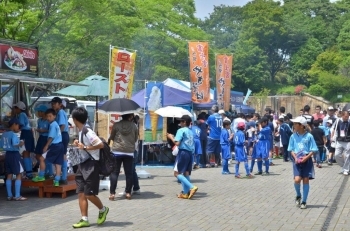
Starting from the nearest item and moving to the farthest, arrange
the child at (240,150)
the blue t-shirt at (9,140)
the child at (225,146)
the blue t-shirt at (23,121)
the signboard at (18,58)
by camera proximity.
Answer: the blue t-shirt at (9,140) < the blue t-shirt at (23,121) < the signboard at (18,58) < the child at (240,150) < the child at (225,146)

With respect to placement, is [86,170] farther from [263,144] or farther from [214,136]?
[214,136]

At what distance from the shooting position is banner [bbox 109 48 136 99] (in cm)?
1341

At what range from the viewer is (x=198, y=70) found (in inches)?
719

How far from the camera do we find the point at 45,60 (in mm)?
31531

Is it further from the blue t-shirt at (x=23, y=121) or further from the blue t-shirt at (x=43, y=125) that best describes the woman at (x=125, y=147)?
the blue t-shirt at (x=23, y=121)

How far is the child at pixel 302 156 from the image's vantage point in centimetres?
1033

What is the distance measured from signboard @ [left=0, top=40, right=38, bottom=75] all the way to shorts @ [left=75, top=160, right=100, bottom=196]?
478 cm

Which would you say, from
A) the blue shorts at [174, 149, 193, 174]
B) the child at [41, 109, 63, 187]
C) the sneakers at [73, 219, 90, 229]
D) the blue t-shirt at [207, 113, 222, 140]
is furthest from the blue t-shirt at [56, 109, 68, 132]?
the blue t-shirt at [207, 113, 222, 140]

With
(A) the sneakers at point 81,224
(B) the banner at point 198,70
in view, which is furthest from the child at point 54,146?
(B) the banner at point 198,70

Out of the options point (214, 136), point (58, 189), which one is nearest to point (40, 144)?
point (58, 189)

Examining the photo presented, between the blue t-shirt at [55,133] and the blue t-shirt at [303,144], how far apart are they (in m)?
4.70

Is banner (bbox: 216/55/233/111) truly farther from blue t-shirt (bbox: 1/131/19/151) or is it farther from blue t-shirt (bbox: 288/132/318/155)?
blue t-shirt (bbox: 1/131/19/151)

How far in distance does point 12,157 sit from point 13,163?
0.41 feet

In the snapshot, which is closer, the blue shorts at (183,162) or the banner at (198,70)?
the blue shorts at (183,162)
